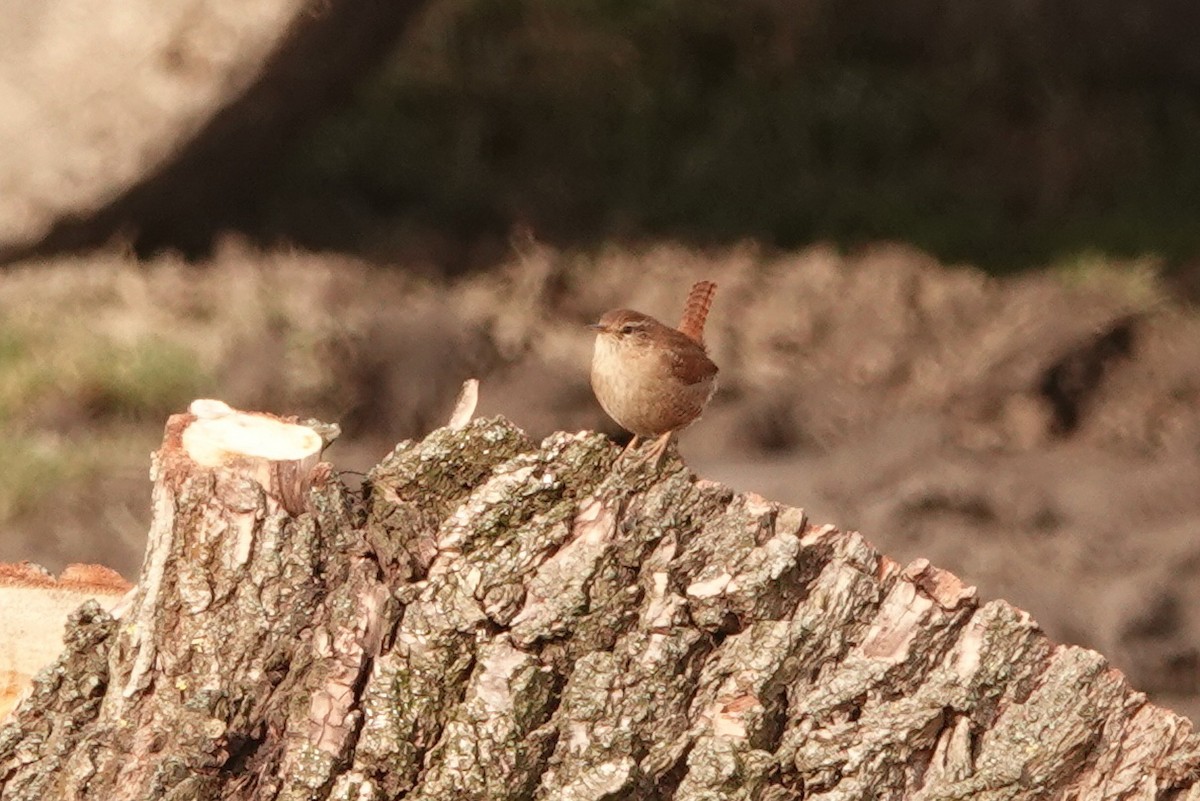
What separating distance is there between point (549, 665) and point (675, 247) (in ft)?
16.0

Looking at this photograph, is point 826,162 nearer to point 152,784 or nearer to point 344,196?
point 344,196

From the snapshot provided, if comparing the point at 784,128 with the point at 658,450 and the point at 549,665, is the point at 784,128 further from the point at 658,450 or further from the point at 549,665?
the point at 549,665

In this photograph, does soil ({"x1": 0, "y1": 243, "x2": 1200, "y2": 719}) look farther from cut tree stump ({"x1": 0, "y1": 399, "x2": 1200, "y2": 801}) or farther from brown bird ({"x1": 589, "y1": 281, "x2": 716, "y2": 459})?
cut tree stump ({"x1": 0, "y1": 399, "x2": 1200, "y2": 801})

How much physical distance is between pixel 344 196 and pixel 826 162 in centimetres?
232

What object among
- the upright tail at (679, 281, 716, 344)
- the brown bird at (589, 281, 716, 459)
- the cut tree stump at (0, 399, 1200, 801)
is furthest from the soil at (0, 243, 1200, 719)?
the cut tree stump at (0, 399, 1200, 801)

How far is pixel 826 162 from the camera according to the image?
8.50 m

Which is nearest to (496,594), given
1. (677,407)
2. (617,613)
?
(617,613)

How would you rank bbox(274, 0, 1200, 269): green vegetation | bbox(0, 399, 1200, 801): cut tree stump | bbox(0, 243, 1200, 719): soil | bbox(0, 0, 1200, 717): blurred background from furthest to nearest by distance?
bbox(274, 0, 1200, 269): green vegetation
bbox(0, 0, 1200, 717): blurred background
bbox(0, 243, 1200, 719): soil
bbox(0, 399, 1200, 801): cut tree stump

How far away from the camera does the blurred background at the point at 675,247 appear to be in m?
6.23

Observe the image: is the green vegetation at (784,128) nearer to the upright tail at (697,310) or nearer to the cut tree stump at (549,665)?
Answer: the upright tail at (697,310)

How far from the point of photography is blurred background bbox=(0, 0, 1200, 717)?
6234mm

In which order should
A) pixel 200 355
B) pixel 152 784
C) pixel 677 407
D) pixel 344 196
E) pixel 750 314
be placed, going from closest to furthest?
pixel 152 784 → pixel 677 407 → pixel 200 355 → pixel 750 314 → pixel 344 196

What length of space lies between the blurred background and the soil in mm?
17

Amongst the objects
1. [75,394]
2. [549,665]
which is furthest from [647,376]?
[75,394]
